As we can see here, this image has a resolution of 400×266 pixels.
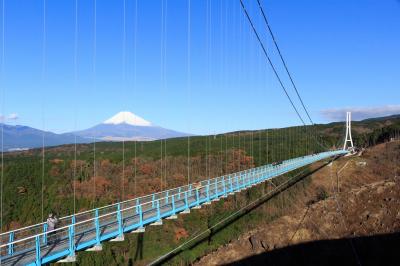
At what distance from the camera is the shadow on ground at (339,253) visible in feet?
135

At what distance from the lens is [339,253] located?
42938mm

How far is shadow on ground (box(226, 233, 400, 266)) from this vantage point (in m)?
41.2

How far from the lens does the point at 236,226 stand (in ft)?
157

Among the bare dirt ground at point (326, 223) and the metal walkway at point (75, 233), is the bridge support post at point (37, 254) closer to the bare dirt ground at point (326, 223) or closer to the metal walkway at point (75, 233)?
the metal walkway at point (75, 233)

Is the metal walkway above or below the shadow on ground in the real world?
above

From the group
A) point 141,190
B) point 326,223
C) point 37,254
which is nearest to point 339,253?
point 326,223

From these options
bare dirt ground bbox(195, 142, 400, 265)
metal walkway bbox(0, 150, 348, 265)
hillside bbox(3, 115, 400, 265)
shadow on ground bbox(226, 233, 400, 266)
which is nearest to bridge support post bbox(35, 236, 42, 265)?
metal walkway bbox(0, 150, 348, 265)

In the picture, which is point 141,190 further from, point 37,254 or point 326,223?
point 37,254

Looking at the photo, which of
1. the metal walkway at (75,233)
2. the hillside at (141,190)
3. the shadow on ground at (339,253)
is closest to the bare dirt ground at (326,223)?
the shadow on ground at (339,253)

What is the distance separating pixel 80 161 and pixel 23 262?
52.7 metres

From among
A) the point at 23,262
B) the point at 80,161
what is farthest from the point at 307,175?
the point at 23,262

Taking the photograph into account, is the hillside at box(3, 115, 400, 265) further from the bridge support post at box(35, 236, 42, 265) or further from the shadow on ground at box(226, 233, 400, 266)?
the bridge support post at box(35, 236, 42, 265)

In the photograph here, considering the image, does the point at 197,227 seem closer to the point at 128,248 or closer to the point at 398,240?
the point at 128,248

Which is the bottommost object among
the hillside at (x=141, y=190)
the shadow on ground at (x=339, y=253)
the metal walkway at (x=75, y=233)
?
the shadow on ground at (x=339, y=253)
